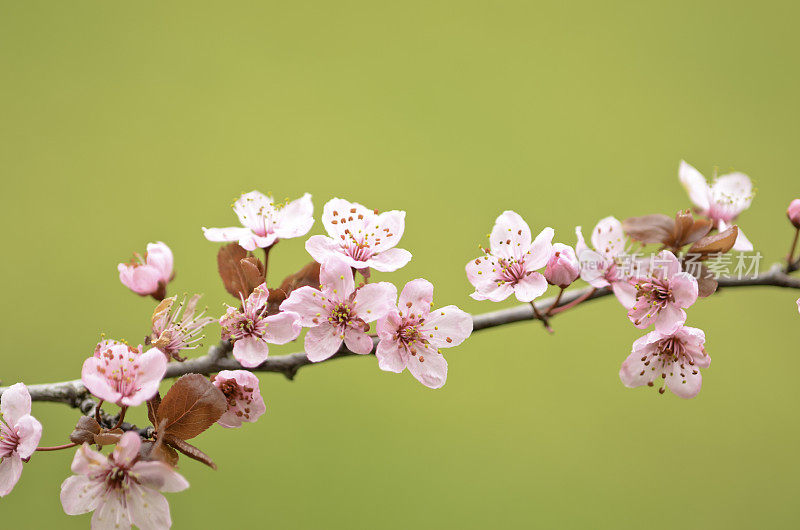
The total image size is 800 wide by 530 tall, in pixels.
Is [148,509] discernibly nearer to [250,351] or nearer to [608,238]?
[250,351]

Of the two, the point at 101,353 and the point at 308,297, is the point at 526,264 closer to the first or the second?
the point at 308,297

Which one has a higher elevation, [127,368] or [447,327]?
[447,327]

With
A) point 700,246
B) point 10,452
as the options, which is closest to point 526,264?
point 700,246

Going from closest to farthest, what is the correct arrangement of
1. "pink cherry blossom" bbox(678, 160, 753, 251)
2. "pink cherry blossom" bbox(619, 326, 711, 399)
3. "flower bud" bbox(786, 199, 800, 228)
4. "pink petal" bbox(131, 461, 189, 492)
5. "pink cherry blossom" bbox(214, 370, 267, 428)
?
"pink petal" bbox(131, 461, 189, 492) < "pink cherry blossom" bbox(214, 370, 267, 428) < "pink cherry blossom" bbox(619, 326, 711, 399) < "flower bud" bbox(786, 199, 800, 228) < "pink cherry blossom" bbox(678, 160, 753, 251)

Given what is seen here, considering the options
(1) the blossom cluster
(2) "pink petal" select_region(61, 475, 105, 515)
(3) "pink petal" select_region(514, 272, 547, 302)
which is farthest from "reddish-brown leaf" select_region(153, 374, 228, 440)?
(3) "pink petal" select_region(514, 272, 547, 302)

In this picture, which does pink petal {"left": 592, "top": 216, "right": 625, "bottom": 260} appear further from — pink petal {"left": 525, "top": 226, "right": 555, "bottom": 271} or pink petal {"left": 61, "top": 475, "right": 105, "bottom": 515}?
pink petal {"left": 61, "top": 475, "right": 105, "bottom": 515}

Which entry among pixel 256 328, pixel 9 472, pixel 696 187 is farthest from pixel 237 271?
pixel 696 187

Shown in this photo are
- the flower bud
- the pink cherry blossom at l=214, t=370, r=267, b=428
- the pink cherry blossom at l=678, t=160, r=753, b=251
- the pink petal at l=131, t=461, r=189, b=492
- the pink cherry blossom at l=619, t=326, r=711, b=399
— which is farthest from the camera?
the pink cherry blossom at l=678, t=160, r=753, b=251
